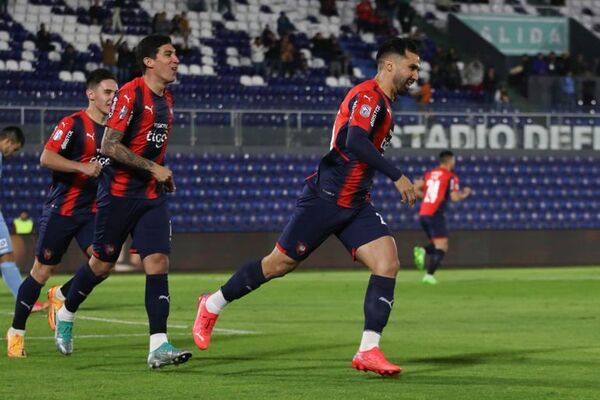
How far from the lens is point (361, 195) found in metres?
10.0

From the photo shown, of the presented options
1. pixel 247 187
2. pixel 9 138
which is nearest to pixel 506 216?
pixel 247 187

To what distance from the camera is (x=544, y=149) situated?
33750 millimetres

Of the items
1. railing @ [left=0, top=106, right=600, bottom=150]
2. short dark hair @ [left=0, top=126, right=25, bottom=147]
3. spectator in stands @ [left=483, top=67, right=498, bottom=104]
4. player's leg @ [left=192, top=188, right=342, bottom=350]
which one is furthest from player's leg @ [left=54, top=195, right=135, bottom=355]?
spectator in stands @ [left=483, top=67, right=498, bottom=104]

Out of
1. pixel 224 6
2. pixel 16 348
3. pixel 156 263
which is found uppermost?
pixel 224 6

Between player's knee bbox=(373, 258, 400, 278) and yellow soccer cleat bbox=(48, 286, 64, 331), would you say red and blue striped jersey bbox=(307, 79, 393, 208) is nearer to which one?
player's knee bbox=(373, 258, 400, 278)

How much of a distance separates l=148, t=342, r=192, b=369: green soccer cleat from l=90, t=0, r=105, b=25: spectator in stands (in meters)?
26.0

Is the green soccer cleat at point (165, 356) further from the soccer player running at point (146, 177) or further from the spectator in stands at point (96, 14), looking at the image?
the spectator in stands at point (96, 14)

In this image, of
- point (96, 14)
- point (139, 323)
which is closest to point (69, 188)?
point (139, 323)

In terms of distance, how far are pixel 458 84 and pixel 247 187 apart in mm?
7409

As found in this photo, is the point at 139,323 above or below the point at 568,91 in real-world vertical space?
below

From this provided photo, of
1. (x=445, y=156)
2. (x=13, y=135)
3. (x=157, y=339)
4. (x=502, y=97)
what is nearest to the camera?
(x=157, y=339)

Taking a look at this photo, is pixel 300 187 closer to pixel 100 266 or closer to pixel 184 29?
pixel 184 29

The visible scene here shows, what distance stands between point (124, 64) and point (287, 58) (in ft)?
15.5

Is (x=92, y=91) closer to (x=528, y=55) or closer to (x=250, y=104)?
(x=250, y=104)
